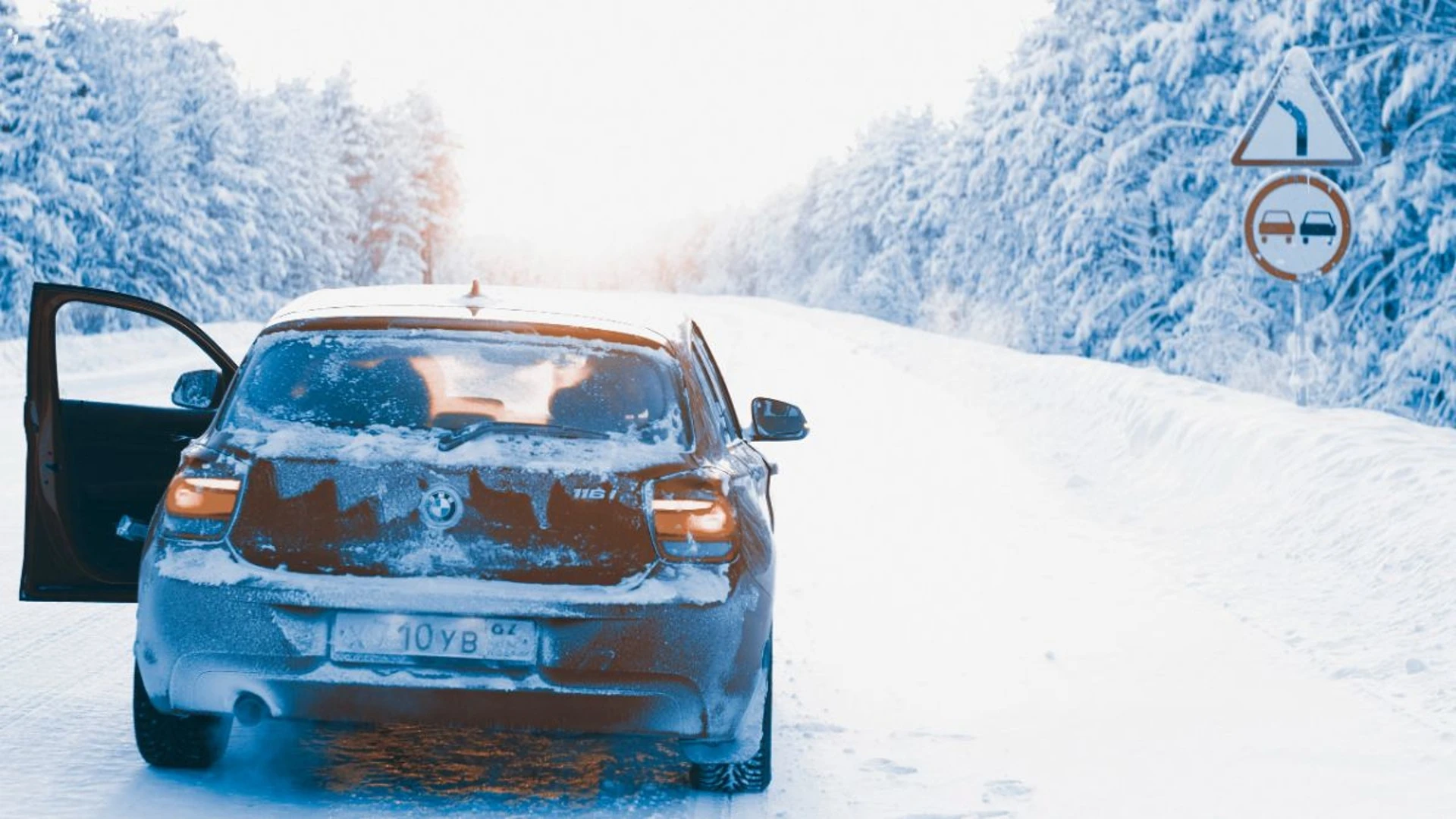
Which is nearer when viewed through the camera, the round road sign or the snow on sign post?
the snow on sign post

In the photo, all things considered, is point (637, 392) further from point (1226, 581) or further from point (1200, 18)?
point (1200, 18)

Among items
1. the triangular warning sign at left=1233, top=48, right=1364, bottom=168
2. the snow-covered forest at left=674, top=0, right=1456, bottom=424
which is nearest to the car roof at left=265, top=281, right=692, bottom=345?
the triangular warning sign at left=1233, top=48, right=1364, bottom=168

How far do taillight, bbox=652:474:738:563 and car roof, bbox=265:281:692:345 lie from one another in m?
0.54

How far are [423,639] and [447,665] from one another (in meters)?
0.10

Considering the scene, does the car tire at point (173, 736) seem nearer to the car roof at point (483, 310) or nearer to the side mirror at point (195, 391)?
the car roof at point (483, 310)

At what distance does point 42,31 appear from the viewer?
137ft

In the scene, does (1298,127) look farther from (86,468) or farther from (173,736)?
(173,736)

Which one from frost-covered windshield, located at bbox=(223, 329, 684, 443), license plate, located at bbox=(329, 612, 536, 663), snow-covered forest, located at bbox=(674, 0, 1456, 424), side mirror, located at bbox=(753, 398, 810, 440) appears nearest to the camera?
license plate, located at bbox=(329, 612, 536, 663)

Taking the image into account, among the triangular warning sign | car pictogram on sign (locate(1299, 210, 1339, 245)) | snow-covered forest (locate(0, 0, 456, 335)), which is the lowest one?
snow-covered forest (locate(0, 0, 456, 335))

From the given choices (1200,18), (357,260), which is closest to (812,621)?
(1200,18)

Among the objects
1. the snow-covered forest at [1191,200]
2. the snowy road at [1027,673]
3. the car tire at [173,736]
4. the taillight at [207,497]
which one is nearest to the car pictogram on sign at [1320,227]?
the snowy road at [1027,673]

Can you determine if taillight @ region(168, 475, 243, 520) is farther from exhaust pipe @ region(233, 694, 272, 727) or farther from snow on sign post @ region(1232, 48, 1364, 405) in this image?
snow on sign post @ region(1232, 48, 1364, 405)

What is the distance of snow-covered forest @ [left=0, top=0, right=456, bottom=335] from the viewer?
41.4m

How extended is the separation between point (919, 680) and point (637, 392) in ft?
7.56
